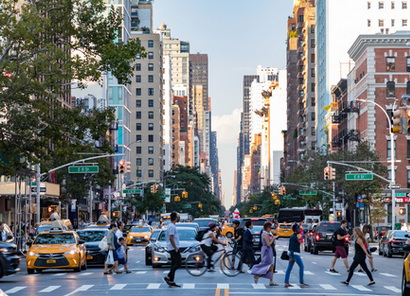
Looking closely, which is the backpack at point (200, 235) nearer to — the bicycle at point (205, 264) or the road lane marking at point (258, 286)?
the bicycle at point (205, 264)

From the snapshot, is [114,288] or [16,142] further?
[16,142]

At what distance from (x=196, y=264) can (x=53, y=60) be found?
10.0 m

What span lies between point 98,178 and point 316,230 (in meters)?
35.3

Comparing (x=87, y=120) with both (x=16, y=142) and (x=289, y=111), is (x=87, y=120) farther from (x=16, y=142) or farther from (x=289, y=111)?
(x=289, y=111)

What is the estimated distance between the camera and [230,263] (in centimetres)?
2927

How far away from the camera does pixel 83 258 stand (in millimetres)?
33656

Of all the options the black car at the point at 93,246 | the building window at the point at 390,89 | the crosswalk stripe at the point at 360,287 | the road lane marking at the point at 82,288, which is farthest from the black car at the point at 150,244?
the building window at the point at 390,89

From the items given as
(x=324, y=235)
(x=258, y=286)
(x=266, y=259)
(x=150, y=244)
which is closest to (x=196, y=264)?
(x=266, y=259)

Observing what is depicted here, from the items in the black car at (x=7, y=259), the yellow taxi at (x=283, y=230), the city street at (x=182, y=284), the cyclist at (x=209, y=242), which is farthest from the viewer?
the yellow taxi at (x=283, y=230)

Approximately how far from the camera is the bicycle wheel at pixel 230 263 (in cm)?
2867

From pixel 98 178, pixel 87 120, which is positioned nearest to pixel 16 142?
pixel 87 120

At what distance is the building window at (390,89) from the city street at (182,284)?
63096mm

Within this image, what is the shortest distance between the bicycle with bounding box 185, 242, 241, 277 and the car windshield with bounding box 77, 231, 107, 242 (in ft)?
29.0

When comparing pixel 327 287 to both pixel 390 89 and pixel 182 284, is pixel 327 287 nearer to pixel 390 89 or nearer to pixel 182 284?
pixel 182 284
